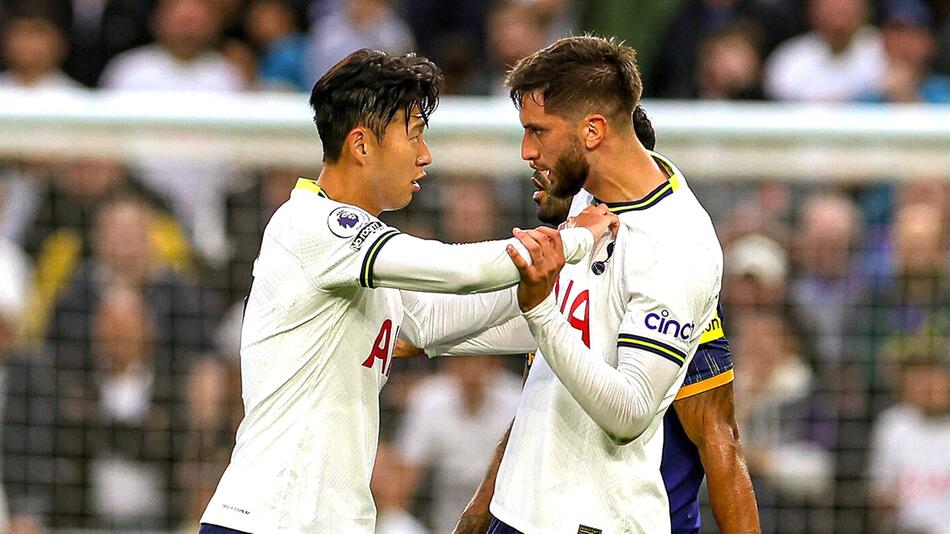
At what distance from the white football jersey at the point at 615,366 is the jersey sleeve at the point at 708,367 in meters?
0.14

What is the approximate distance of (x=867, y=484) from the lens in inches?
282

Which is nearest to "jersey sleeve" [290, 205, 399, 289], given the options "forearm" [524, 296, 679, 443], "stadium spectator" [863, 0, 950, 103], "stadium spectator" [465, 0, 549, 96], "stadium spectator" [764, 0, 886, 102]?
"forearm" [524, 296, 679, 443]

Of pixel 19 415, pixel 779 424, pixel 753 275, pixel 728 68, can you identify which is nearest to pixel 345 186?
pixel 753 275

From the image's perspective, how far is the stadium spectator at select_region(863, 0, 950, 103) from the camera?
8242 millimetres

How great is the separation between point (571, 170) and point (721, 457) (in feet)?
2.63

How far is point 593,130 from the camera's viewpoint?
4078 mm

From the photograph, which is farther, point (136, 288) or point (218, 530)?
point (136, 288)

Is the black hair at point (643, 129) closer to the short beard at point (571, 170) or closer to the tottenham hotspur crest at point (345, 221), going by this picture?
the short beard at point (571, 170)

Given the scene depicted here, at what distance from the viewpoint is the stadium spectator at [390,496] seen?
7.02m

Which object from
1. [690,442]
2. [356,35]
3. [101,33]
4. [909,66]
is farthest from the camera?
[101,33]

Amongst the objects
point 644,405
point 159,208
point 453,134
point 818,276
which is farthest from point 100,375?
point 644,405

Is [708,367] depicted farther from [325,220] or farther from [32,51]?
[32,51]

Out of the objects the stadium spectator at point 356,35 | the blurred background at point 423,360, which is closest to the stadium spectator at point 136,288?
the blurred background at point 423,360

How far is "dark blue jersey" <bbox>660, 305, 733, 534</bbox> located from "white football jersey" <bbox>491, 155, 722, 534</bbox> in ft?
0.43
